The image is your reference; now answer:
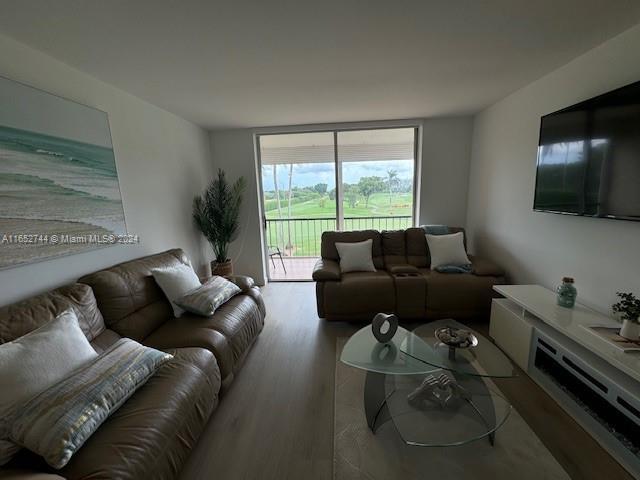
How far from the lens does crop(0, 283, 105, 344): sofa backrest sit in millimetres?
1282

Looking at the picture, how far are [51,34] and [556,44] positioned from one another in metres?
3.00

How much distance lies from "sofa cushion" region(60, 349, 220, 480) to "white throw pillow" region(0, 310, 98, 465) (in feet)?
0.92

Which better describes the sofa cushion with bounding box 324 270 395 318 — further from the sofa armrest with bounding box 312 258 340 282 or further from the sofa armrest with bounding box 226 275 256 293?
the sofa armrest with bounding box 226 275 256 293

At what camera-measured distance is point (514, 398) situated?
1.71 meters

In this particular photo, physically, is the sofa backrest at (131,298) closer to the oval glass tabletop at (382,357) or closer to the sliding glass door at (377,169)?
the oval glass tabletop at (382,357)

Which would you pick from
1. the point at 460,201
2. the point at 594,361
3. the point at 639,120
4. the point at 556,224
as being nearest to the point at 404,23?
the point at 639,120

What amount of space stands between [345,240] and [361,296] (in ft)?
2.78

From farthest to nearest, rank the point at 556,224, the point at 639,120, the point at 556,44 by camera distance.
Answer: the point at 556,224 < the point at 556,44 < the point at 639,120

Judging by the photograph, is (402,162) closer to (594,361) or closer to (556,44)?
(556,44)

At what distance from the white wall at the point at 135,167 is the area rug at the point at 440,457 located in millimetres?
2024

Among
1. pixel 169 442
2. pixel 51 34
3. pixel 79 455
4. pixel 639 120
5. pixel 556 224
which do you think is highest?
pixel 51 34

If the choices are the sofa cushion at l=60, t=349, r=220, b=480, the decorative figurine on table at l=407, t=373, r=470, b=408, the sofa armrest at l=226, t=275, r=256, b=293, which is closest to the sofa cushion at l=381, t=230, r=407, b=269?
the sofa armrest at l=226, t=275, r=256, b=293

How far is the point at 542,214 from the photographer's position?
2.27 meters

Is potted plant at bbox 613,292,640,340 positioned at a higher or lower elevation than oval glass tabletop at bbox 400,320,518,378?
higher
